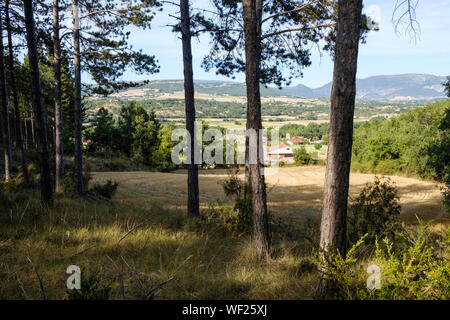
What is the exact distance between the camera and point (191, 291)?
9.67ft

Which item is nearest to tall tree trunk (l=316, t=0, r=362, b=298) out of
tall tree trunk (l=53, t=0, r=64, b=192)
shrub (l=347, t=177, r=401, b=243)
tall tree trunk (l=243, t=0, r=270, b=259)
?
tall tree trunk (l=243, t=0, r=270, b=259)

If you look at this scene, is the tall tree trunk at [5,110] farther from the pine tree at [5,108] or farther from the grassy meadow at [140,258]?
the grassy meadow at [140,258]

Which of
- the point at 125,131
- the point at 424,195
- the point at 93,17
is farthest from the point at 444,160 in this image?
the point at 125,131

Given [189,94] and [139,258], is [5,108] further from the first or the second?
[139,258]

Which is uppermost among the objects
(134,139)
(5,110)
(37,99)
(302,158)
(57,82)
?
(57,82)

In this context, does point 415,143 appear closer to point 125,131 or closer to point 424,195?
point 424,195

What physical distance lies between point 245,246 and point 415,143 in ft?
114

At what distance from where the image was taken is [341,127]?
285 cm

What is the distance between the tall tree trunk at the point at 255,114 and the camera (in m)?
4.16

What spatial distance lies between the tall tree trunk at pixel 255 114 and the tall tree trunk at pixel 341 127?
4.54ft

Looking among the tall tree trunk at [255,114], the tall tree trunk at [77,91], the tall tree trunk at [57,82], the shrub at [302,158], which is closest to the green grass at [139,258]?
the tall tree trunk at [255,114]

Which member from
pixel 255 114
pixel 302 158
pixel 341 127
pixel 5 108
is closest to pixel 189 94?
pixel 255 114

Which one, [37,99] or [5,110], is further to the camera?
[5,110]

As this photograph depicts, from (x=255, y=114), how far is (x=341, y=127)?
5.32ft
